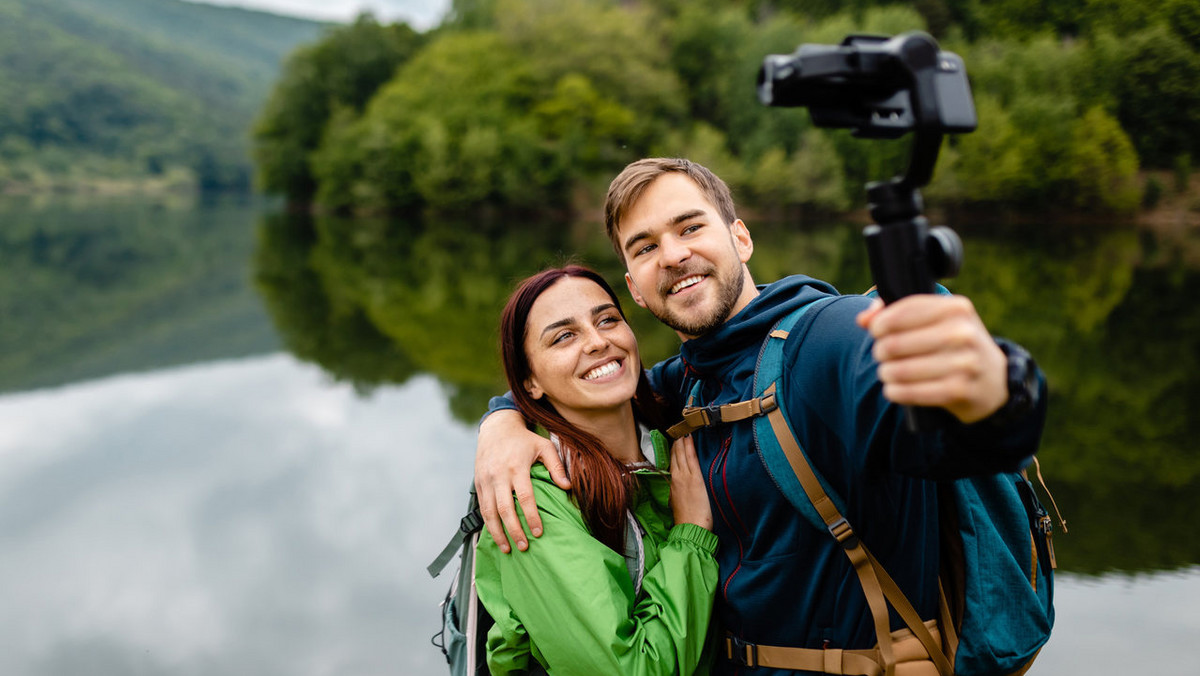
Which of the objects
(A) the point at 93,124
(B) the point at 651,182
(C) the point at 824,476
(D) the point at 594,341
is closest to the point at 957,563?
(C) the point at 824,476

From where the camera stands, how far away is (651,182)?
3211mm

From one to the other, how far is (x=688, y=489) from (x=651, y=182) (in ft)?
4.24

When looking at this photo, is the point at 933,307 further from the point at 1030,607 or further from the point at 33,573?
the point at 33,573

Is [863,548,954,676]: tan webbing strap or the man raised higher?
the man

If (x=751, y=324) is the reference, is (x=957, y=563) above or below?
below

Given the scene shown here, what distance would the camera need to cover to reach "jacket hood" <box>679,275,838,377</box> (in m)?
2.70

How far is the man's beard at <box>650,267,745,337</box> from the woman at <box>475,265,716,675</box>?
0.37 meters

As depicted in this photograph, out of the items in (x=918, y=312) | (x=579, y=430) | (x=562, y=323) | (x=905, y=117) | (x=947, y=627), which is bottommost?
(x=947, y=627)

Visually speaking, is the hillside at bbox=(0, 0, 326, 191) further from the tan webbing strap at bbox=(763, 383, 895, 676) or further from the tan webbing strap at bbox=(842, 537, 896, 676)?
the tan webbing strap at bbox=(842, 537, 896, 676)

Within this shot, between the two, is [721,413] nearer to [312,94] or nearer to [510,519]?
[510,519]

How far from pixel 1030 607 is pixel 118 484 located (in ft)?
31.7

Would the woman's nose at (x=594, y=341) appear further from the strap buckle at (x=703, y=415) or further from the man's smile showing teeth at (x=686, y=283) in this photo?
the strap buckle at (x=703, y=415)

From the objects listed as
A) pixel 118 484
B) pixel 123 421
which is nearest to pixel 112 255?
pixel 123 421

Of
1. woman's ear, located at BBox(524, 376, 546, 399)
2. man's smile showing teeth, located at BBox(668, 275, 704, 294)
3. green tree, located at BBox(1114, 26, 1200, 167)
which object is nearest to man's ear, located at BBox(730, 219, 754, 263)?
man's smile showing teeth, located at BBox(668, 275, 704, 294)
